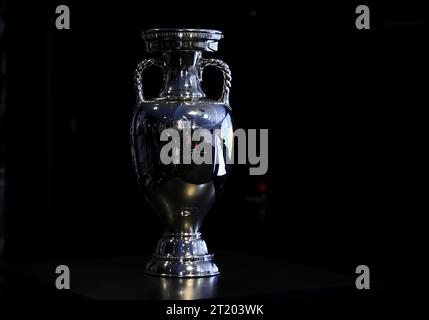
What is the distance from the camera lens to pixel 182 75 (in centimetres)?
180

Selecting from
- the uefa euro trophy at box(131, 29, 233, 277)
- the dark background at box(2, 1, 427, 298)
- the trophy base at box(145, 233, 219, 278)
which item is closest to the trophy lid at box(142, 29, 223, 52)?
the uefa euro trophy at box(131, 29, 233, 277)

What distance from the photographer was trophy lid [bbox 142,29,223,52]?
1.77 meters

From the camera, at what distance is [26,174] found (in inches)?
121

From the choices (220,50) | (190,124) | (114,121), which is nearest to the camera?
(190,124)

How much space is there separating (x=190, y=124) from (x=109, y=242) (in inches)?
51.5

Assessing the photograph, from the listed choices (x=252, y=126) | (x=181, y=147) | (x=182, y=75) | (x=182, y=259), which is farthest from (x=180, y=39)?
(x=252, y=126)

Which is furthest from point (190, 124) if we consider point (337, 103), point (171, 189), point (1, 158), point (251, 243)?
point (1, 158)

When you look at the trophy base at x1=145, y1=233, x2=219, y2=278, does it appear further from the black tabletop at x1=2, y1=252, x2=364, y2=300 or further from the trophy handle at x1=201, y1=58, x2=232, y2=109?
the trophy handle at x1=201, y1=58, x2=232, y2=109

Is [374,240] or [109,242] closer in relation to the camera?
[374,240]

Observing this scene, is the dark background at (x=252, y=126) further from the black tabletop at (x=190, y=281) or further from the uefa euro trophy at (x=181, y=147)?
the uefa euro trophy at (x=181, y=147)

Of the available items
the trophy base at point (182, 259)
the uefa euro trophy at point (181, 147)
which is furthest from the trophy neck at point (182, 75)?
the trophy base at point (182, 259)

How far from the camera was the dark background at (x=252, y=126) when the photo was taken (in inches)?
103

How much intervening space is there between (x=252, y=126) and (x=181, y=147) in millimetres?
1122

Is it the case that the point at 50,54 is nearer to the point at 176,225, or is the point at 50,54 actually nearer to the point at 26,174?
the point at 26,174
